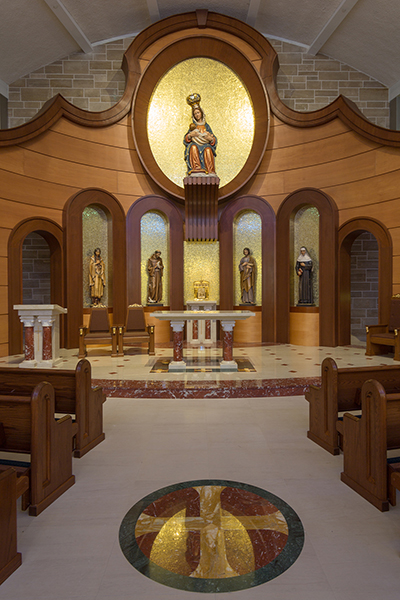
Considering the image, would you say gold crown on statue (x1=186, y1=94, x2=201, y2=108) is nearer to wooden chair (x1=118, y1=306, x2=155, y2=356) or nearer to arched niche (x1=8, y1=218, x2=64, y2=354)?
arched niche (x1=8, y1=218, x2=64, y2=354)

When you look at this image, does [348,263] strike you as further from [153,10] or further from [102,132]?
[153,10]

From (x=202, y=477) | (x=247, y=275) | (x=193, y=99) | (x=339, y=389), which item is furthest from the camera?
(x=247, y=275)

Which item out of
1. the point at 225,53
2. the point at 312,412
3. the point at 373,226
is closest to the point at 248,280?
the point at 373,226

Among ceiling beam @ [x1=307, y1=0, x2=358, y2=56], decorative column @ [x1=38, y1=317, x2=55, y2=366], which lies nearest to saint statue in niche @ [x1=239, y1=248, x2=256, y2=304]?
decorative column @ [x1=38, y1=317, x2=55, y2=366]

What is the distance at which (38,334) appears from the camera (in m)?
6.14

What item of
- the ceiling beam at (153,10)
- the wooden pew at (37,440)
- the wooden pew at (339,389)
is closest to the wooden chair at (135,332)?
the wooden pew at (339,389)

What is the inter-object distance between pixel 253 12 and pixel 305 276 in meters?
6.19

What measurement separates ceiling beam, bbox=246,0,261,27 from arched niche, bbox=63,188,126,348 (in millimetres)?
5298

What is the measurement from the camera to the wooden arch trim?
891 cm

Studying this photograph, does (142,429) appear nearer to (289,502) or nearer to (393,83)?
(289,502)

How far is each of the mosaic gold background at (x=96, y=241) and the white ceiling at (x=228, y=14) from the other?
3.74 meters

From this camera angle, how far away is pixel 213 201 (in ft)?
29.3

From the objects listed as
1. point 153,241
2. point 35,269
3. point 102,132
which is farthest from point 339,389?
point 35,269

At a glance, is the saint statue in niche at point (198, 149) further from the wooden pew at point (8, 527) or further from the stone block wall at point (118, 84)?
the wooden pew at point (8, 527)
